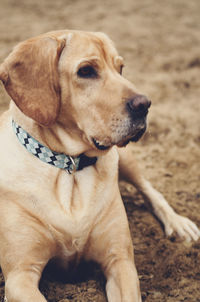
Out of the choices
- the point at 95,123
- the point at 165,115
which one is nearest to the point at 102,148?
the point at 95,123

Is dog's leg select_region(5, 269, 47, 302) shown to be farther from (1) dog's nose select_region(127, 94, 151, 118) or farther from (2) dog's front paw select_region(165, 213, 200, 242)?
(2) dog's front paw select_region(165, 213, 200, 242)

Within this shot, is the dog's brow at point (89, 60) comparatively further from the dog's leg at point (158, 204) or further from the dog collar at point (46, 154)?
the dog's leg at point (158, 204)

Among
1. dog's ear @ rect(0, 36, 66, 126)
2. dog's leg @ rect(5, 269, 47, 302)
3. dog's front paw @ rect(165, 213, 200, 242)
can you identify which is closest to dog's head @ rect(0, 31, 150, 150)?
dog's ear @ rect(0, 36, 66, 126)

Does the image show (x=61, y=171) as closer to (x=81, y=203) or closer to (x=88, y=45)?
(x=81, y=203)

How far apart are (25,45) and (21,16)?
634 centimetres

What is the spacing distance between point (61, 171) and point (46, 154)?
0.49ft

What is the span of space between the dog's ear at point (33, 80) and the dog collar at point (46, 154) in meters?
0.19

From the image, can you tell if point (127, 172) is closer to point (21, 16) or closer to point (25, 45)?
point (25, 45)

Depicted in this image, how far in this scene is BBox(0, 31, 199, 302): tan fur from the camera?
2367 mm

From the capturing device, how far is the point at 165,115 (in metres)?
5.10

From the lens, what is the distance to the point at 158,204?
3.51 meters

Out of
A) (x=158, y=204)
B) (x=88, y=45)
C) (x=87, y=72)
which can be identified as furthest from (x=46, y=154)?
(x=158, y=204)

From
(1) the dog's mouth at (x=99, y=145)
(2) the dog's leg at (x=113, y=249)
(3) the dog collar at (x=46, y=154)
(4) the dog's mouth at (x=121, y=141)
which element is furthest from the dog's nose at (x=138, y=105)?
(2) the dog's leg at (x=113, y=249)

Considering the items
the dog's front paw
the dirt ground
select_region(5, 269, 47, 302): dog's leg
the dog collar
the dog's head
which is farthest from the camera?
the dog's front paw
